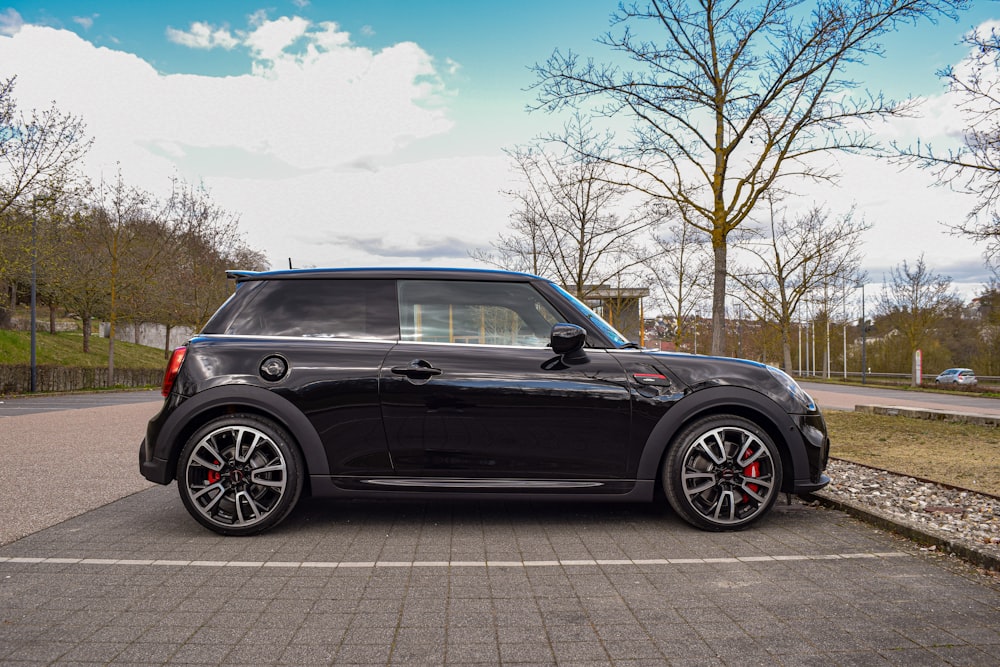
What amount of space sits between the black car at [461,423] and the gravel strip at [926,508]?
2.19 ft

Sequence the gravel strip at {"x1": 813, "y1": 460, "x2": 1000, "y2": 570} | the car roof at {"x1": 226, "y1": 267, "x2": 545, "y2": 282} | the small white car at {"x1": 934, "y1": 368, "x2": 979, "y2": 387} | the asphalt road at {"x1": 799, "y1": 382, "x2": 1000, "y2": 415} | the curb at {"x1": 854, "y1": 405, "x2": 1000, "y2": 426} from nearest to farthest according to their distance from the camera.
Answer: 1. the gravel strip at {"x1": 813, "y1": 460, "x2": 1000, "y2": 570}
2. the car roof at {"x1": 226, "y1": 267, "x2": 545, "y2": 282}
3. the curb at {"x1": 854, "y1": 405, "x2": 1000, "y2": 426}
4. the asphalt road at {"x1": 799, "y1": 382, "x2": 1000, "y2": 415}
5. the small white car at {"x1": 934, "y1": 368, "x2": 979, "y2": 387}

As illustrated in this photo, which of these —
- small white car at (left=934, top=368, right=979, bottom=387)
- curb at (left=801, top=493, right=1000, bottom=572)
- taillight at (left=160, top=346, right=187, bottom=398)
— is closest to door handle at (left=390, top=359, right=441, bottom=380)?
taillight at (left=160, top=346, right=187, bottom=398)

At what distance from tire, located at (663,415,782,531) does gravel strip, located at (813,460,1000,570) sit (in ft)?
2.91

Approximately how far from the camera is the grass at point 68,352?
29.7m

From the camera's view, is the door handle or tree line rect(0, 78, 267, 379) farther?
tree line rect(0, 78, 267, 379)

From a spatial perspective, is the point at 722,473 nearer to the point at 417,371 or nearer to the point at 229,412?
the point at 417,371

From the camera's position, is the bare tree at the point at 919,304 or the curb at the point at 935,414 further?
the bare tree at the point at 919,304

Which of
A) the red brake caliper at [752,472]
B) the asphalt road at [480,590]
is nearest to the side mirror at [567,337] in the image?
the asphalt road at [480,590]

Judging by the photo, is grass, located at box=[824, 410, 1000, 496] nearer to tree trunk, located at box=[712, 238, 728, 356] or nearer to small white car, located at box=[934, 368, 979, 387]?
tree trunk, located at box=[712, 238, 728, 356]

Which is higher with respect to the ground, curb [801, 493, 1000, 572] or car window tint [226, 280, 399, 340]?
car window tint [226, 280, 399, 340]

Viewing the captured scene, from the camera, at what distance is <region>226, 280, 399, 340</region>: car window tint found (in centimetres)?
434

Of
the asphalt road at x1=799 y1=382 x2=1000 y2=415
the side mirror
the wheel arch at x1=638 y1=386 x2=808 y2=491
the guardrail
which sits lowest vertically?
the guardrail

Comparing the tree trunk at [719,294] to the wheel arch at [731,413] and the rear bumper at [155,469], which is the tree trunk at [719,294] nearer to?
the wheel arch at [731,413]

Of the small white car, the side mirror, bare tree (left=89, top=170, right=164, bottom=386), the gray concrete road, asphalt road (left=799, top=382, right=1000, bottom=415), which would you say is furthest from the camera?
the small white car
